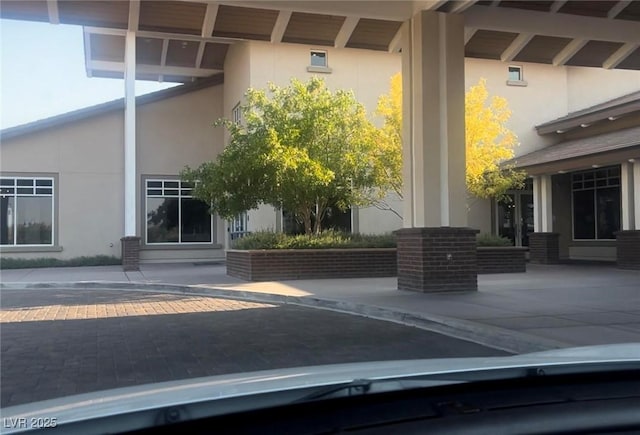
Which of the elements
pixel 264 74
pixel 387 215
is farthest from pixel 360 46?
pixel 387 215

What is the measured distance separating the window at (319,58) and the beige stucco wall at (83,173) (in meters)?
8.62

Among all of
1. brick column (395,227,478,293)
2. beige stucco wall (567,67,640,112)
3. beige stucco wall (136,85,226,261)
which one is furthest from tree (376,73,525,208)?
beige stucco wall (136,85,226,261)

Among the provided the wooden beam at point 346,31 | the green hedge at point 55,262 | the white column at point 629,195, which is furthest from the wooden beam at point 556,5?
the green hedge at point 55,262

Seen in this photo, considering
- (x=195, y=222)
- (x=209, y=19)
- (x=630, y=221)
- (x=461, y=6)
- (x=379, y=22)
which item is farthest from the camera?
(x=195, y=222)

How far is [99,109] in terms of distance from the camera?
84.1 feet

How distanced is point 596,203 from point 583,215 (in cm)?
93

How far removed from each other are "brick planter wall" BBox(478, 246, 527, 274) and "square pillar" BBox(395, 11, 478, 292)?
5.37 meters

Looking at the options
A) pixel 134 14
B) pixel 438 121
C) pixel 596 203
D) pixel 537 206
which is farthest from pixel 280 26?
pixel 596 203

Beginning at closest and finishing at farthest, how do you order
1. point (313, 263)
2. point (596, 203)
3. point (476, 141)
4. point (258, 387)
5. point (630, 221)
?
point (258, 387) < point (313, 263) < point (630, 221) < point (476, 141) < point (596, 203)

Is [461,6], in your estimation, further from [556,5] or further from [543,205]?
[543,205]

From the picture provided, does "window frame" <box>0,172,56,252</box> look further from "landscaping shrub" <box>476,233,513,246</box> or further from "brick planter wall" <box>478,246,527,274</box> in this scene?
"brick planter wall" <box>478,246,527,274</box>

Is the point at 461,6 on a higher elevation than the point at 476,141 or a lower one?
higher

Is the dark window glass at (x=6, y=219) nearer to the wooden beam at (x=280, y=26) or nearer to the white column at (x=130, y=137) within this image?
the white column at (x=130, y=137)

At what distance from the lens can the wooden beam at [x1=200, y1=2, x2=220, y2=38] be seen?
531 inches
